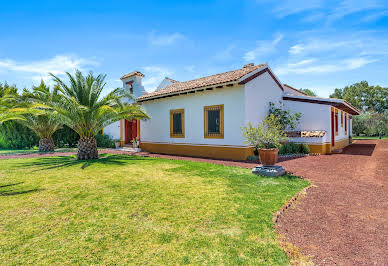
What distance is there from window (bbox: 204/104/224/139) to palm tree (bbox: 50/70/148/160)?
4310mm

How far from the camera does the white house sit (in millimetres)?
10922

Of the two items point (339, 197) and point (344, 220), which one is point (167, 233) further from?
point (339, 197)

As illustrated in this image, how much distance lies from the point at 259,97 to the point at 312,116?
4.70 meters

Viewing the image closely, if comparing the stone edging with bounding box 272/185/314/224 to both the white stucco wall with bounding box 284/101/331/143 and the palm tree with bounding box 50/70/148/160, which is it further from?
the palm tree with bounding box 50/70/148/160

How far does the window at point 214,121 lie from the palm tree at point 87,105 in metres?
4.31

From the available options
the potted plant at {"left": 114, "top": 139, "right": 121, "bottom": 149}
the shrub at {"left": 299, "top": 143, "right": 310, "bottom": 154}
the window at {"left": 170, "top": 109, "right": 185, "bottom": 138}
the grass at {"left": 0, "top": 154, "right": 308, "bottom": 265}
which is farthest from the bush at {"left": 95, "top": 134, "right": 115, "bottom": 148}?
the shrub at {"left": 299, "top": 143, "right": 310, "bottom": 154}

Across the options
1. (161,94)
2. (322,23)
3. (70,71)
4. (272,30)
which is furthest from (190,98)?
(322,23)

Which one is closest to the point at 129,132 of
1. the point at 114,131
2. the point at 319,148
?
the point at 114,131

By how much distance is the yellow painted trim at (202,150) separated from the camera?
10.8 m

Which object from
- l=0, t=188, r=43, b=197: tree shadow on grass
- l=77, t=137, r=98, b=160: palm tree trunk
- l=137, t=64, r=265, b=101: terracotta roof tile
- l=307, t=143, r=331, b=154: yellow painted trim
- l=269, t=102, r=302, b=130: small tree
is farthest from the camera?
→ l=269, t=102, r=302, b=130: small tree

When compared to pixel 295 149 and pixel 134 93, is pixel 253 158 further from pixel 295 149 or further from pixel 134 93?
pixel 134 93

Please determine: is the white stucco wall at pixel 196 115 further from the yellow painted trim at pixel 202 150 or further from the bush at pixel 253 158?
the bush at pixel 253 158

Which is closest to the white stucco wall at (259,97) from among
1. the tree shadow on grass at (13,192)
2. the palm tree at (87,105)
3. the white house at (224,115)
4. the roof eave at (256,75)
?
the white house at (224,115)

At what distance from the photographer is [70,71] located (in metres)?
10.8
